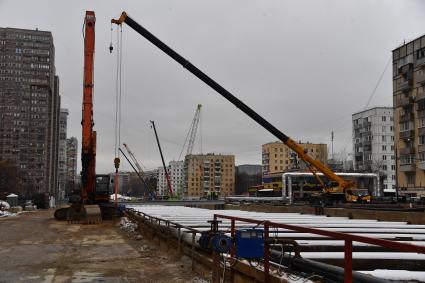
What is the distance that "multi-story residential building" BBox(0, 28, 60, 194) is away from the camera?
124m

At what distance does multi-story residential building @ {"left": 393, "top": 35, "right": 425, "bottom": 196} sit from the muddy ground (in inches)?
2007

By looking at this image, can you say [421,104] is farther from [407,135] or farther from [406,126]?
[407,135]

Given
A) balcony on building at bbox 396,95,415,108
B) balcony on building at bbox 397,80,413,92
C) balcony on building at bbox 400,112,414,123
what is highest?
balcony on building at bbox 397,80,413,92

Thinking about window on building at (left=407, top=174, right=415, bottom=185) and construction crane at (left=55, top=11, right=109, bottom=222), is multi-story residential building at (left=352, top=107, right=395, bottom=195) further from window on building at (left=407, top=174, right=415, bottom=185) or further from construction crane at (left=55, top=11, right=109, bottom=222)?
construction crane at (left=55, top=11, right=109, bottom=222)

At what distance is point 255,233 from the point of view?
277 inches

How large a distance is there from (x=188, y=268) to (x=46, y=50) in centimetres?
13617

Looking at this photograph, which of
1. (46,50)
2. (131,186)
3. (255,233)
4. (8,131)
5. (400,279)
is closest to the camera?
(400,279)

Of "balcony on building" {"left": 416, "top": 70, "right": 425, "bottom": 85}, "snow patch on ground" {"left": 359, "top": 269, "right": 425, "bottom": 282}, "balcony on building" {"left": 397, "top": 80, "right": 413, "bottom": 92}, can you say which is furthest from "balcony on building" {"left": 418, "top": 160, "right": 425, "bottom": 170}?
"snow patch on ground" {"left": 359, "top": 269, "right": 425, "bottom": 282}

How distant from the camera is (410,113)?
217ft

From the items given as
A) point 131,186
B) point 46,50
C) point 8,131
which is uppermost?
point 46,50

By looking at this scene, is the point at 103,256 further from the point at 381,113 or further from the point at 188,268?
the point at 381,113

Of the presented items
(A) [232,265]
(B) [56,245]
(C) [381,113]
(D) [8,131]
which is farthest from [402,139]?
(D) [8,131]

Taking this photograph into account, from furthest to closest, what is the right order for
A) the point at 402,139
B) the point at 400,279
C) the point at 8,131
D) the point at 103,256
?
the point at 8,131
the point at 402,139
the point at 103,256
the point at 400,279

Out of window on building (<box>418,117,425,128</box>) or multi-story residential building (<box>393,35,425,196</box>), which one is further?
window on building (<box>418,117,425,128</box>)
